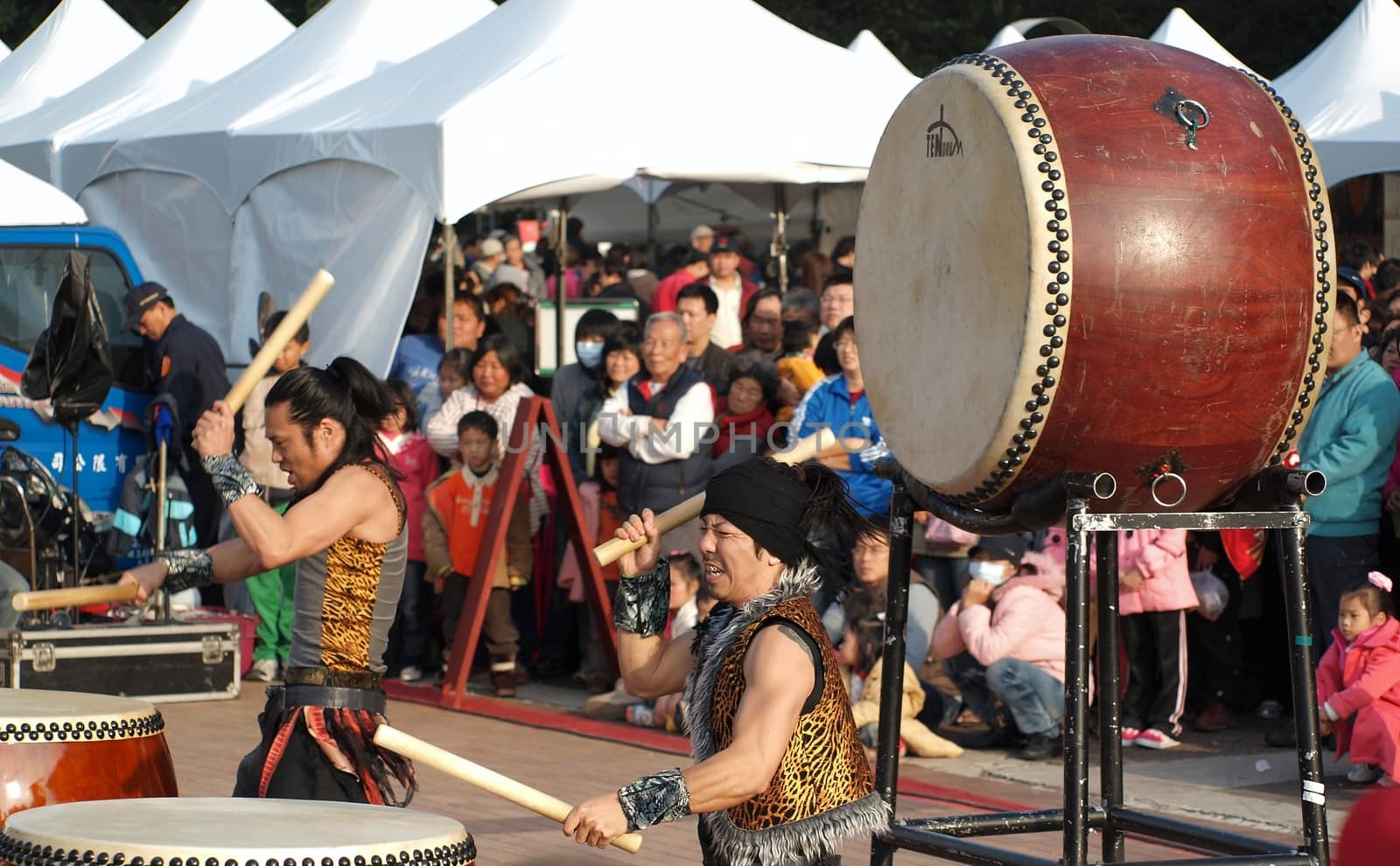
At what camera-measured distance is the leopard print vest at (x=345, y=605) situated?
193 inches

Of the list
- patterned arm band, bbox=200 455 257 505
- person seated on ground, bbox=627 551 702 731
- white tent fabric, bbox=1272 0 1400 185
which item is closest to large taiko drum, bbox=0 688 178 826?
patterned arm band, bbox=200 455 257 505

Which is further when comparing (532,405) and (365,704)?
(532,405)

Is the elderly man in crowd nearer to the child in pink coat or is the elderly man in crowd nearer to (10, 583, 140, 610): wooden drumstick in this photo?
the child in pink coat

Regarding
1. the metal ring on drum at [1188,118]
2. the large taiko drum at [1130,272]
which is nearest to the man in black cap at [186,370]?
the large taiko drum at [1130,272]

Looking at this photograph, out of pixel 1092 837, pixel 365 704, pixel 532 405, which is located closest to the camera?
pixel 365 704

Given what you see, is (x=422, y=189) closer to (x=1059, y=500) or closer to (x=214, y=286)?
(x=214, y=286)

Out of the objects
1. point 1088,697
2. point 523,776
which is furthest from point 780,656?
point 523,776

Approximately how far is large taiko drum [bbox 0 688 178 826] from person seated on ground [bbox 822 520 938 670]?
406 centimetres

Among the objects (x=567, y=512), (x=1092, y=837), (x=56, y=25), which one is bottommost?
(x=1092, y=837)

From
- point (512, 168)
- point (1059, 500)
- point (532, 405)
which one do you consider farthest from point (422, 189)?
point (1059, 500)

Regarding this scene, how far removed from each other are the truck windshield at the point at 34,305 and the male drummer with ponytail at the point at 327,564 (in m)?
6.76

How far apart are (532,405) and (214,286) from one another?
15.1 feet

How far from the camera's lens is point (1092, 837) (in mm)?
6812

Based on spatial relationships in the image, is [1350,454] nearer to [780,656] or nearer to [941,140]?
[941,140]
